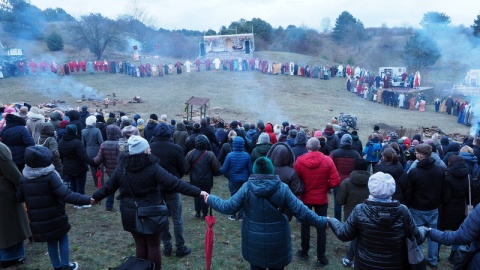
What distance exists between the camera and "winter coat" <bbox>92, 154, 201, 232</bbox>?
3.62 meters

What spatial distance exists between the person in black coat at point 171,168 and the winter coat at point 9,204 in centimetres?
168

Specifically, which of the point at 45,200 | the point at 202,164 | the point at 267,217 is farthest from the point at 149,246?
the point at 202,164

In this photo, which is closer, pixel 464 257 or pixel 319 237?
pixel 464 257

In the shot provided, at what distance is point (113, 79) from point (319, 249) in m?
28.1

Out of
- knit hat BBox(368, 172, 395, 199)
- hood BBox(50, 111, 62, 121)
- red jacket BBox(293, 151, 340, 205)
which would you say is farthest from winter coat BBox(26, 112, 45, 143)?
knit hat BBox(368, 172, 395, 199)

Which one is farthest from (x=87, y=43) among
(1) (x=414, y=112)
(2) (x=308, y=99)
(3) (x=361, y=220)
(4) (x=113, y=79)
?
(3) (x=361, y=220)

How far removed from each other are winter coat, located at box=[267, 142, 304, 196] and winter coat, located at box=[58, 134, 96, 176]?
10.8 feet

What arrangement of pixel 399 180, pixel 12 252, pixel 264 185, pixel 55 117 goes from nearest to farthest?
pixel 264 185 → pixel 12 252 → pixel 399 180 → pixel 55 117

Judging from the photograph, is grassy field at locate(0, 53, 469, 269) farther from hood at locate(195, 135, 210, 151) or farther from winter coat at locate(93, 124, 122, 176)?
hood at locate(195, 135, 210, 151)

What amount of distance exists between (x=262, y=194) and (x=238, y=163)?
2.78 metres

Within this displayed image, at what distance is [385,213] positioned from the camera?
2.89 metres

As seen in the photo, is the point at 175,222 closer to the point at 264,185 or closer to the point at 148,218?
the point at 148,218

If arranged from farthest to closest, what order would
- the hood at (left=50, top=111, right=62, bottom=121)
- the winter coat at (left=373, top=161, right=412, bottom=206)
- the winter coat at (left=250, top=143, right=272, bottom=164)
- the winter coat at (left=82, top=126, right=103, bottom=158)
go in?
the hood at (left=50, top=111, right=62, bottom=121), the winter coat at (left=82, top=126, right=103, bottom=158), the winter coat at (left=250, top=143, right=272, bottom=164), the winter coat at (left=373, top=161, right=412, bottom=206)

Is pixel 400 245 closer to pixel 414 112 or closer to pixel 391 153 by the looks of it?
pixel 391 153
